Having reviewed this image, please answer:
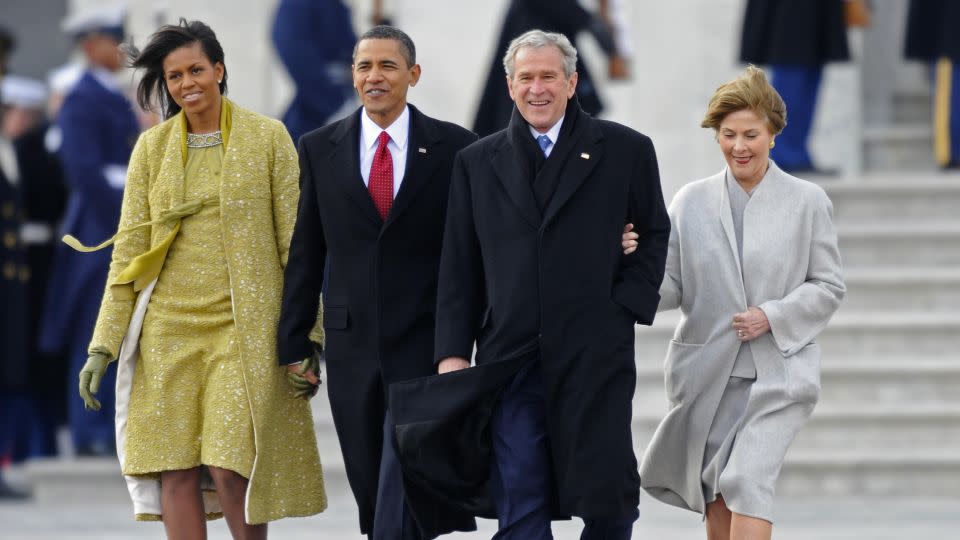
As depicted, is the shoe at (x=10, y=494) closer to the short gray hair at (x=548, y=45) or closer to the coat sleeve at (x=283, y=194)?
the coat sleeve at (x=283, y=194)

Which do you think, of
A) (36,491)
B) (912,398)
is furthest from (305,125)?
(912,398)

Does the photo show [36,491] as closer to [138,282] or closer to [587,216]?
[138,282]

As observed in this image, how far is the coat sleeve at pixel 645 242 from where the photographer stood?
538cm

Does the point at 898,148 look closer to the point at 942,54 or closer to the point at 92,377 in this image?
the point at 942,54

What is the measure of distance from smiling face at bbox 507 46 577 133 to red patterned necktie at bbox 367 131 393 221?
509 millimetres

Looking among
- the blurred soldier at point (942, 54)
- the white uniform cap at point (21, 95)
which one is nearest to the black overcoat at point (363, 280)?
the white uniform cap at point (21, 95)

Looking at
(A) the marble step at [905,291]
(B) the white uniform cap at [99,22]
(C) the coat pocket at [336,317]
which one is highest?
(B) the white uniform cap at [99,22]

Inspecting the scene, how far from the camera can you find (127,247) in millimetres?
5848

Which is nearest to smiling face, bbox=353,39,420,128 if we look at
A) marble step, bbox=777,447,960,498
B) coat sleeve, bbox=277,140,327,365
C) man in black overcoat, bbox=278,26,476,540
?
man in black overcoat, bbox=278,26,476,540

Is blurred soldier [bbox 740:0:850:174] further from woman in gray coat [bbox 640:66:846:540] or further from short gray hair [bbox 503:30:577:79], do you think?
short gray hair [bbox 503:30:577:79]

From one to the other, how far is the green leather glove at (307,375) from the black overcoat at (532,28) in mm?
3645

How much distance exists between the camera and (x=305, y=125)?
9.67 meters

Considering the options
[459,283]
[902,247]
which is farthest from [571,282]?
[902,247]

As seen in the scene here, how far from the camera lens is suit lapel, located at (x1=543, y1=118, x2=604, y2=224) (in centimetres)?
538
